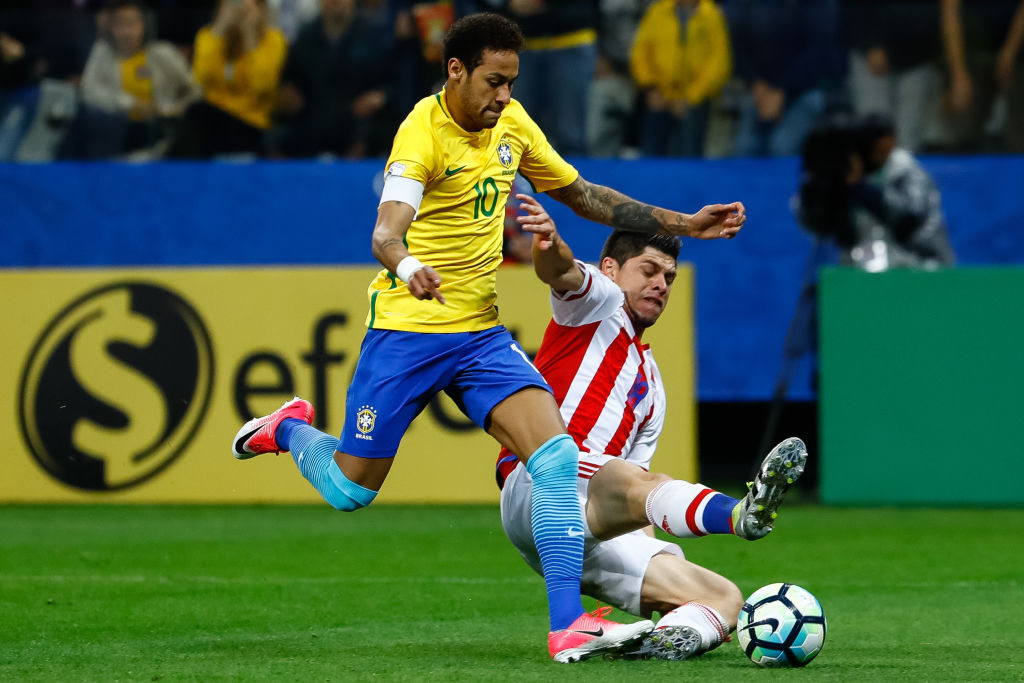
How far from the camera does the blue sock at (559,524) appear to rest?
4867 millimetres

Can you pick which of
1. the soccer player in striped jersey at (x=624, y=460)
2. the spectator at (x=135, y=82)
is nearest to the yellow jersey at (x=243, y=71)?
the spectator at (x=135, y=82)

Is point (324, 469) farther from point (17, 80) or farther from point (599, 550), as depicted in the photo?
point (17, 80)

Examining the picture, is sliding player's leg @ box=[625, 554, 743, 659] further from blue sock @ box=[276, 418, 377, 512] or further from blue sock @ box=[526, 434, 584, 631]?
blue sock @ box=[276, 418, 377, 512]

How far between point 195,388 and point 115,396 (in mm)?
497

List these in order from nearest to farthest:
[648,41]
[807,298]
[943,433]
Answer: [943,433]
[807,298]
[648,41]

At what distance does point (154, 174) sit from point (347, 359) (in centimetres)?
327

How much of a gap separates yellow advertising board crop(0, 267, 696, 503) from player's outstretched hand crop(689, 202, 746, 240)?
452cm

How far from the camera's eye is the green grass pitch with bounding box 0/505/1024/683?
16.0 feet

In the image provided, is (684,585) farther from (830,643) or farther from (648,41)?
(648,41)

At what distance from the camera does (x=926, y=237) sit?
1116 cm

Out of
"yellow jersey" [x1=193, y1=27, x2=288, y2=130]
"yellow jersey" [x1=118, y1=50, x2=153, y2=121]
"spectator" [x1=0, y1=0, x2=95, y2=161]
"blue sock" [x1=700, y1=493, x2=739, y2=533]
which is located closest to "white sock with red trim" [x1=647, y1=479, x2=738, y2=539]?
"blue sock" [x1=700, y1=493, x2=739, y2=533]

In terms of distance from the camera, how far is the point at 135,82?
40.7 feet

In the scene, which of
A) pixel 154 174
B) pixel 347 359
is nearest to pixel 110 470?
pixel 347 359

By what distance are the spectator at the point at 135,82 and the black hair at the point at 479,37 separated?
7.61 m
